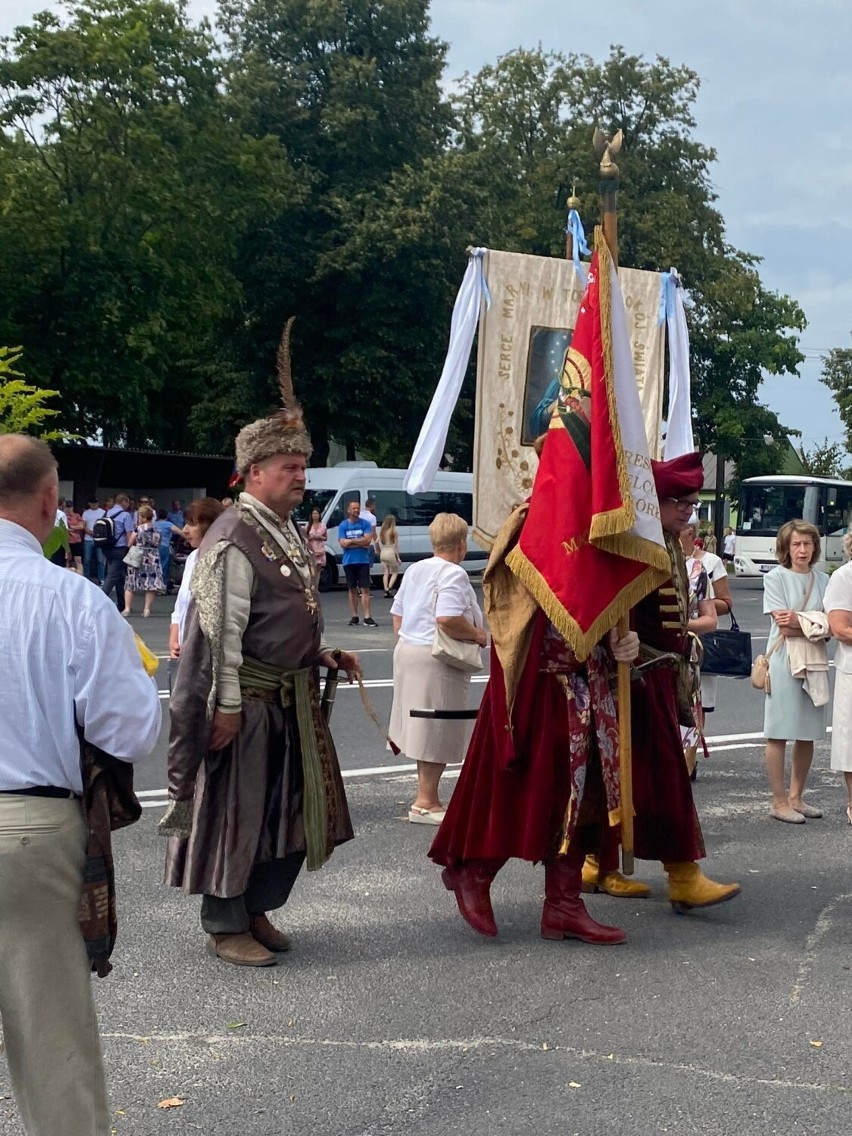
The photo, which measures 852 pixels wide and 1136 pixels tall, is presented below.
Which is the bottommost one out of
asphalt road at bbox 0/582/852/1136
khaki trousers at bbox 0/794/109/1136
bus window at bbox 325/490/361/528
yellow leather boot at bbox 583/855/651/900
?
asphalt road at bbox 0/582/852/1136

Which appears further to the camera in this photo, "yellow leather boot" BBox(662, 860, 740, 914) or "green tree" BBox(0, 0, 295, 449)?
"green tree" BBox(0, 0, 295, 449)

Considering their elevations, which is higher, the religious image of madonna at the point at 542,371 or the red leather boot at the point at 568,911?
the religious image of madonna at the point at 542,371

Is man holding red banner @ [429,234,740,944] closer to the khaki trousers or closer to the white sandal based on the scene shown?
the white sandal

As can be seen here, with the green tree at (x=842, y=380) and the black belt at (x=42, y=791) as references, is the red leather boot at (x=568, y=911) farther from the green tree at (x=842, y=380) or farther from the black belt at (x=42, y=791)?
the green tree at (x=842, y=380)

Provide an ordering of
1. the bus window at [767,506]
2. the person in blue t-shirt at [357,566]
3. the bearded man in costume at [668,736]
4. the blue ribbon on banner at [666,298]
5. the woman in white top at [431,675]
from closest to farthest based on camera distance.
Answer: the bearded man in costume at [668,736] → the woman in white top at [431,675] → the blue ribbon on banner at [666,298] → the person in blue t-shirt at [357,566] → the bus window at [767,506]

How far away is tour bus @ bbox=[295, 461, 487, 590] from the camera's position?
96.5ft

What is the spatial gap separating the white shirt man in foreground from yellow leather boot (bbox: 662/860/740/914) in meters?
3.24

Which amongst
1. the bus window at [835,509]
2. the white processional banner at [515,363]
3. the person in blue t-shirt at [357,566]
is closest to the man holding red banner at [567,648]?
the white processional banner at [515,363]

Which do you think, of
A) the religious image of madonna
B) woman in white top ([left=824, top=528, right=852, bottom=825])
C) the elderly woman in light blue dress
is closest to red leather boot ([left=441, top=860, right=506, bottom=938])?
woman in white top ([left=824, top=528, right=852, bottom=825])

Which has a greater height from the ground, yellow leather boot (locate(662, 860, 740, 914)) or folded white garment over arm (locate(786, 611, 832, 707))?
folded white garment over arm (locate(786, 611, 832, 707))

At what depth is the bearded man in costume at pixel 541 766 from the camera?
551 cm

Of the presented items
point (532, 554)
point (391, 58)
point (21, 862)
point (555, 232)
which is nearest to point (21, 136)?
point (391, 58)

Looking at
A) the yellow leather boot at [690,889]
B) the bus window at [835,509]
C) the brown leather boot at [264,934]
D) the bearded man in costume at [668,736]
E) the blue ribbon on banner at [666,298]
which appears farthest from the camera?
the bus window at [835,509]

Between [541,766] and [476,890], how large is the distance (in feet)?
1.92
